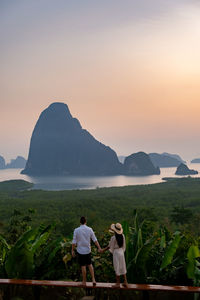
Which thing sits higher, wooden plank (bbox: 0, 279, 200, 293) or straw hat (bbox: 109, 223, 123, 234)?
straw hat (bbox: 109, 223, 123, 234)

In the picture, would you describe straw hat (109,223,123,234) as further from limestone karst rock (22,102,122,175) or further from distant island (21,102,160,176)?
limestone karst rock (22,102,122,175)

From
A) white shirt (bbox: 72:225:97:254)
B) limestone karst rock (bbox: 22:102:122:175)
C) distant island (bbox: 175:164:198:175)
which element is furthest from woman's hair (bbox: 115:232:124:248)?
limestone karst rock (bbox: 22:102:122:175)

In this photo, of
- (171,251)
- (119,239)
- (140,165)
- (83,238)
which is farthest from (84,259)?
(140,165)

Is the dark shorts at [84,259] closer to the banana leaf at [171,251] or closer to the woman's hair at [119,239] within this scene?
the woman's hair at [119,239]

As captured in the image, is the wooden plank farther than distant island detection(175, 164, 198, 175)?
No

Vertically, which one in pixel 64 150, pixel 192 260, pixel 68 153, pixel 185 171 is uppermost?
pixel 64 150

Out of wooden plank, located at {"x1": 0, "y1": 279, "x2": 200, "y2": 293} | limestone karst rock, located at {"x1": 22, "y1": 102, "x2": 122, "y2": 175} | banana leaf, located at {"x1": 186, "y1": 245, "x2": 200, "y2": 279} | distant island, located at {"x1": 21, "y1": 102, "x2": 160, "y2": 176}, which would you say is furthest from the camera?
limestone karst rock, located at {"x1": 22, "y1": 102, "x2": 122, "y2": 175}

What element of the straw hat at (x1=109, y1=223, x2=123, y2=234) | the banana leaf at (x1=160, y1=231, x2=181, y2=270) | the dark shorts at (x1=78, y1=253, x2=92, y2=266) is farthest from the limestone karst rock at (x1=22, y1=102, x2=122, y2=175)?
the straw hat at (x1=109, y1=223, x2=123, y2=234)

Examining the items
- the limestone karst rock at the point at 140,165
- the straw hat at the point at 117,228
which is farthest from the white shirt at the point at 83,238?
the limestone karst rock at the point at 140,165

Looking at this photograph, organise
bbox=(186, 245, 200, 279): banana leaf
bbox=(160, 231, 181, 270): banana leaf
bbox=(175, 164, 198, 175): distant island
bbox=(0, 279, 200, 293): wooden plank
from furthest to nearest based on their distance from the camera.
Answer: bbox=(175, 164, 198, 175): distant island → bbox=(160, 231, 181, 270): banana leaf → bbox=(186, 245, 200, 279): banana leaf → bbox=(0, 279, 200, 293): wooden plank

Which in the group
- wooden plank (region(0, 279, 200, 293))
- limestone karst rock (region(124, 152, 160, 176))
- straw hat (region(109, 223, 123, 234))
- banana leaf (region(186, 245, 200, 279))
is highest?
limestone karst rock (region(124, 152, 160, 176))

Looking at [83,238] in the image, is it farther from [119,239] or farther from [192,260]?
[192,260]

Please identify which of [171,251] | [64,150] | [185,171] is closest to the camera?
[171,251]

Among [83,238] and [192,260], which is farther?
[83,238]
